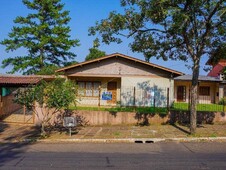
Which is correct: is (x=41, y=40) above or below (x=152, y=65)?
above

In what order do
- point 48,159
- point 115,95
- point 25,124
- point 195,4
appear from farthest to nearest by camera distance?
point 115,95 < point 25,124 < point 195,4 < point 48,159

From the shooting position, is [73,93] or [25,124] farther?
[25,124]

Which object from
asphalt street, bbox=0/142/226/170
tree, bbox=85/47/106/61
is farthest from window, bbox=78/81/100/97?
tree, bbox=85/47/106/61

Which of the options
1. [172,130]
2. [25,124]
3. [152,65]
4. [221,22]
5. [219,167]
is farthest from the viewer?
[152,65]

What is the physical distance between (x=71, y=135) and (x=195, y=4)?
7.97 metres

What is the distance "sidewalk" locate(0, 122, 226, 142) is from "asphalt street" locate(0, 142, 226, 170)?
0.95 metres

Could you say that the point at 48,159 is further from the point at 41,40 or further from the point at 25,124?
the point at 41,40

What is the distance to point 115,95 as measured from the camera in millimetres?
28219

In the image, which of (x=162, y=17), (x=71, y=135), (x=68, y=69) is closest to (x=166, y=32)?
(x=162, y=17)

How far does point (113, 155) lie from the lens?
33.1ft

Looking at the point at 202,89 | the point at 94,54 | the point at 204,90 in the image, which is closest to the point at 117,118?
the point at 202,89

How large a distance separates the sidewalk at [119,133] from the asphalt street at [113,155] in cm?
95

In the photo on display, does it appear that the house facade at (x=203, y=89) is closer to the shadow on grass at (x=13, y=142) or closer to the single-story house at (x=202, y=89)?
the single-story house at (x=202, y=89)

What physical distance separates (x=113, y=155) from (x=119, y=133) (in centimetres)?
465
